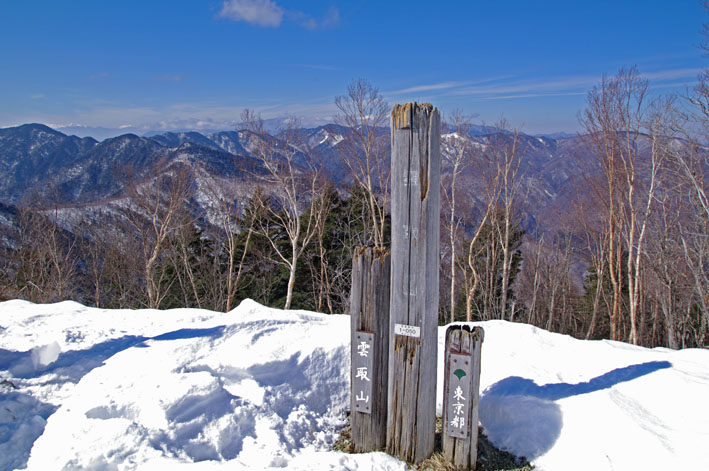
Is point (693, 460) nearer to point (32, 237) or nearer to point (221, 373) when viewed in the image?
point (221, 373)

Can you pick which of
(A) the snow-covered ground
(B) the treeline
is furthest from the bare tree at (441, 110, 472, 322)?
(A) the snow-covered ground

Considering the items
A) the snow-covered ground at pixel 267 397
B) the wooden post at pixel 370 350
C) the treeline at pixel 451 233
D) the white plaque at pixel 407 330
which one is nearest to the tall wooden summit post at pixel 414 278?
the white plaque at pixel 407 330

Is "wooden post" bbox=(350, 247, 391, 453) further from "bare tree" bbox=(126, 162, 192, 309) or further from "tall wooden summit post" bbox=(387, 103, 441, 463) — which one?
"bare tree" bbox=(126, 162, 192, 309)

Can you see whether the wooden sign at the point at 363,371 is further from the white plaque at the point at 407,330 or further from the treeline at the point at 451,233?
the treeline at the point at 451,233

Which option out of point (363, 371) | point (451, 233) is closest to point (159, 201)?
point (451, 233)

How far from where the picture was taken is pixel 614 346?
17.9ft

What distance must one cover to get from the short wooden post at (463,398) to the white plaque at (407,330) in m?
0.24

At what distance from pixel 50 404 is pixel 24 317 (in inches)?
93.0

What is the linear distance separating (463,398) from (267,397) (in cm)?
175

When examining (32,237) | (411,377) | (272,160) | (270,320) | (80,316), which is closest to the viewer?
(411,377)

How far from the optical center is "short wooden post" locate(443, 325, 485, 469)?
324 cm

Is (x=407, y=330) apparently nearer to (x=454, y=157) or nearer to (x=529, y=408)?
(x=529, y=408)

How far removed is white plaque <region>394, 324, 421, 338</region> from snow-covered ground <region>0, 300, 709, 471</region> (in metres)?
0.96

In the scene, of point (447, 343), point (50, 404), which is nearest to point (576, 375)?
point (447, 343)
